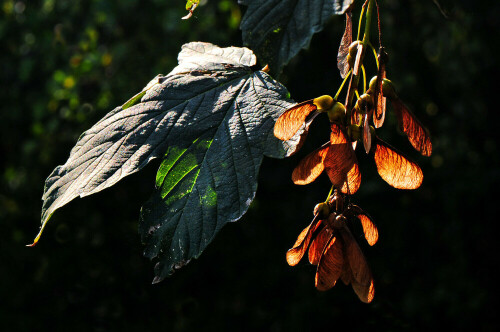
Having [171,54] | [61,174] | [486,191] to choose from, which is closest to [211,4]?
[171,54]

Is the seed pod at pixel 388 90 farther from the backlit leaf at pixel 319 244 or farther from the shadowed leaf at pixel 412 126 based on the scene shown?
the backlit leaf at pixel 319 244

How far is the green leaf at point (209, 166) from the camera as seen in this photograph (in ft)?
2.23

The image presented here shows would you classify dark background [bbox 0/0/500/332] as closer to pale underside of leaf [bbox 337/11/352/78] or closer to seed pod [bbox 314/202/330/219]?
pale underside of leaf [bbox 337/11/352/78]

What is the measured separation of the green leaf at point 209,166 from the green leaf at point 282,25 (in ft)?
0.25

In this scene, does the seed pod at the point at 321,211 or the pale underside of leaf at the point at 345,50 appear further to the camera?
the pale underside of leaf at the point at 345,50

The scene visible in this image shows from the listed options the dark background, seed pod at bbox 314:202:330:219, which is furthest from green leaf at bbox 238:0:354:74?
the dark background

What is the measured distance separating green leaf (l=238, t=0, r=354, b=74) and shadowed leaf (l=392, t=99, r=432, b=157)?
127mm

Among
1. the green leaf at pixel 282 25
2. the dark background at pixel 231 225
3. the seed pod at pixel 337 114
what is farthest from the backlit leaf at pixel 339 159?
the dark background at pixel 231 225

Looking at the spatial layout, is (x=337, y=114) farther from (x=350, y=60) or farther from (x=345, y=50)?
(x=345, y=50)

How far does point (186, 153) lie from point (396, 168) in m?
0.27

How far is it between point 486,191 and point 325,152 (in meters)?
2.56

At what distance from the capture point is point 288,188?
113 inches

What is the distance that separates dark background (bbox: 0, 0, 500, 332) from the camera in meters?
2.86

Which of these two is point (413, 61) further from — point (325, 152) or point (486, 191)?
point (325, 152)
